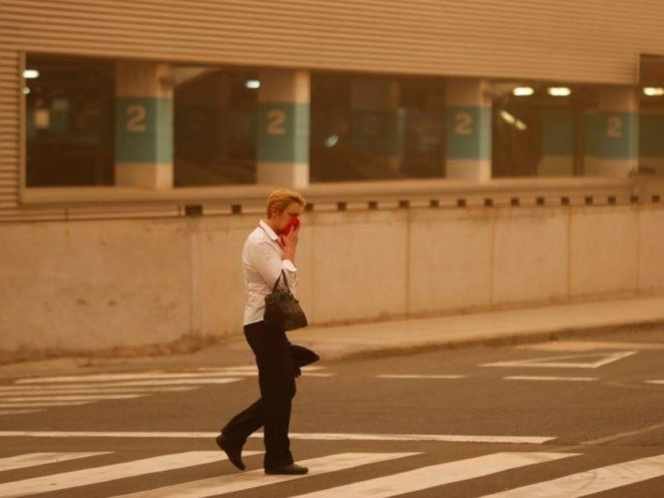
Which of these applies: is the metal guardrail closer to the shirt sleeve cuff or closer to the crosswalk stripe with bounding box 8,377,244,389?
the crosswalk stripe with bounding box 8,377,244,389

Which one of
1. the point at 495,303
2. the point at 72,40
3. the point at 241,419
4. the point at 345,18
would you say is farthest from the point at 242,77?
the point at 241,419

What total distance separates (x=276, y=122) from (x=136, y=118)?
12.4 ft

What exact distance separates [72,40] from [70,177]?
331cm

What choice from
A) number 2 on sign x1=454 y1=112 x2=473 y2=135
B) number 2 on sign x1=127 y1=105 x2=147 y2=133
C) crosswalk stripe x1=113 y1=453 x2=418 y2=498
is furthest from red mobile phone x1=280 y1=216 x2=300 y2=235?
number 2 on sign x1=454 y1=112 x2=473 y2=135

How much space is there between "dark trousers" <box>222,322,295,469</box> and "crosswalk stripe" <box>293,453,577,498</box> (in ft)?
1.95

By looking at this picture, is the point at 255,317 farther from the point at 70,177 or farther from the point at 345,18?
the point at 345,18

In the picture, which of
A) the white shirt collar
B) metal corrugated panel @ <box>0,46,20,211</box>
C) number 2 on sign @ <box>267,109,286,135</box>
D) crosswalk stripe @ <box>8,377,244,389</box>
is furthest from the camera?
number 2 on sign @ <box>267,109,286,135</box>

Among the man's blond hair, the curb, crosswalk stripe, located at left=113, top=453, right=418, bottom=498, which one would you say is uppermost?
the man's blond hair

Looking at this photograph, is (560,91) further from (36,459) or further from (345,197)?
(36,459)

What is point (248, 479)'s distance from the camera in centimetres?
1119

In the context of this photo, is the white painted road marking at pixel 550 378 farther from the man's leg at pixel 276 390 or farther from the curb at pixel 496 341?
the man's leg at pixel 276 390

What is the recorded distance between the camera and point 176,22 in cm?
2891

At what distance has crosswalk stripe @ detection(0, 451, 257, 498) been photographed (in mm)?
10945

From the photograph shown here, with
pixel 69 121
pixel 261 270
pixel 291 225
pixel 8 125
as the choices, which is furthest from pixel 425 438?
pixel 69 121
